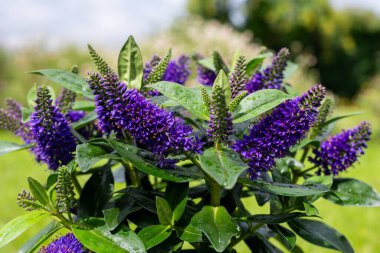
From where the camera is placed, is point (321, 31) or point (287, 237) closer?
point (287, 237)

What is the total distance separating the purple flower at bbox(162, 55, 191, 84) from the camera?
149 centimetres

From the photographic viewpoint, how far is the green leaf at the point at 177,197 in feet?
3.77

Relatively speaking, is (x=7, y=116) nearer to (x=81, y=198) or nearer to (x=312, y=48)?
(x=81, y=198)

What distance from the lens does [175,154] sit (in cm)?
107

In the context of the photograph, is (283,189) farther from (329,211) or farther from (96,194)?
(329,211)

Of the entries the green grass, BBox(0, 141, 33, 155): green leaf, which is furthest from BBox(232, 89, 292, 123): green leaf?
the green grass

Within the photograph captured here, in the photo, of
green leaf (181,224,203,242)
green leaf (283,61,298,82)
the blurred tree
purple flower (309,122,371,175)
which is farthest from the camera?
the blurred tree

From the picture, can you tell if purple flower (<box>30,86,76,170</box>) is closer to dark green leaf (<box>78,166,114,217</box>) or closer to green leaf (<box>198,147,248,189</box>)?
dark green leaf (<box>78,166,114,217</box>)

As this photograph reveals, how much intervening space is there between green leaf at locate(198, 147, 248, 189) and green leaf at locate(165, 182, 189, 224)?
6.3 inches

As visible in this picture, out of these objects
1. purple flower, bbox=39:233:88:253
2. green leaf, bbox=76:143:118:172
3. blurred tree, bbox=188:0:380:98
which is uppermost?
green leaf, bbox=76:143:118:172

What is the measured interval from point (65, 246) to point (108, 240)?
4.4 inches

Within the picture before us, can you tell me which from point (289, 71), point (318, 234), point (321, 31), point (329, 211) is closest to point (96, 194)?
point (318, 234)

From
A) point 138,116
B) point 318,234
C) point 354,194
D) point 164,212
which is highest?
point 138,116

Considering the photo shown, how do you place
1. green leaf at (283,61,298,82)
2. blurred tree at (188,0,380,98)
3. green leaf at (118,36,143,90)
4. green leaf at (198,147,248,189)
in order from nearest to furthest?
green leaf at (198,147,248,189) < green leaf at (118,36,143,90) < green leaf at (283,61,298,82) < blurred tree at (188,0,380,98)
